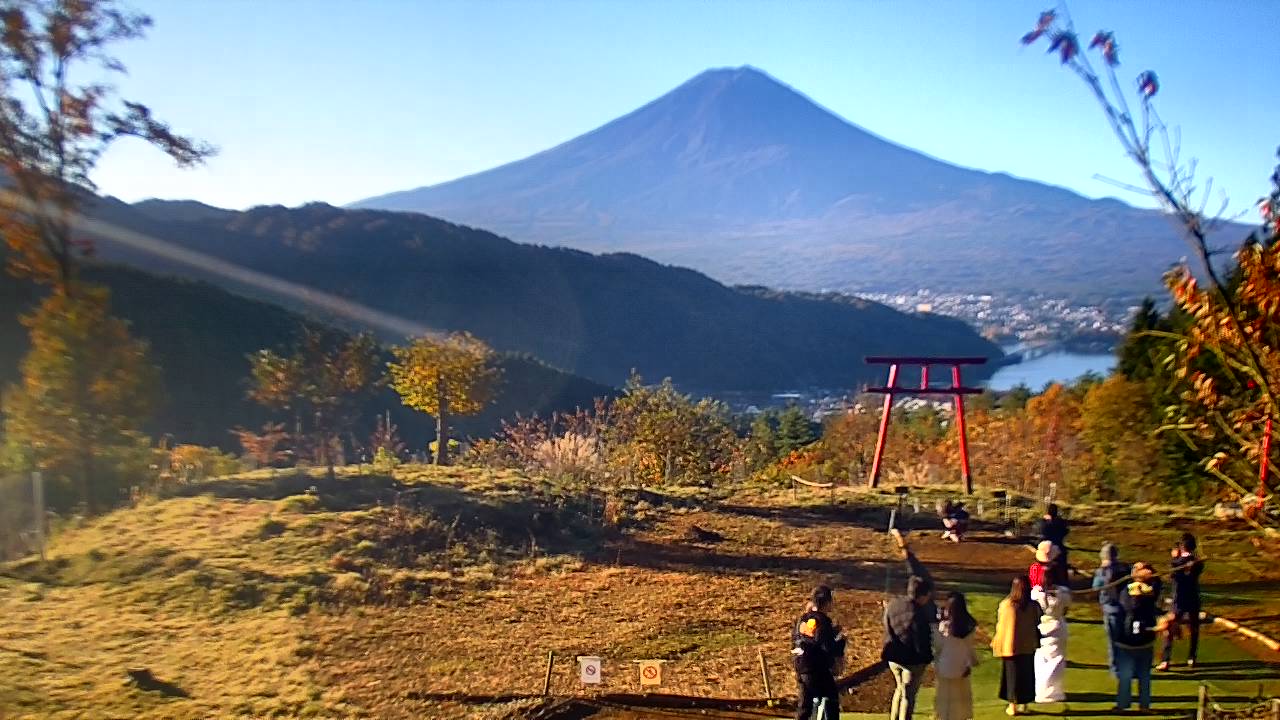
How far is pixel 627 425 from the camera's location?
18156mm

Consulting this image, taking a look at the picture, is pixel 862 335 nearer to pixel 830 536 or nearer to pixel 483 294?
pixel 483 294

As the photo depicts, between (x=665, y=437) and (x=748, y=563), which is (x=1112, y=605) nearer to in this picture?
(x=748, y=563)

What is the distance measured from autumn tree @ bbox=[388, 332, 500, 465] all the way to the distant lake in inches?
1596

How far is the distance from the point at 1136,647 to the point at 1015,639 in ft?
2.36

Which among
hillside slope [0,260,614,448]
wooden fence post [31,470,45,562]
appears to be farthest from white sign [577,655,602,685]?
hillside slope [0,260,614,448]

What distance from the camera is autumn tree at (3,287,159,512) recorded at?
9930 millimetres

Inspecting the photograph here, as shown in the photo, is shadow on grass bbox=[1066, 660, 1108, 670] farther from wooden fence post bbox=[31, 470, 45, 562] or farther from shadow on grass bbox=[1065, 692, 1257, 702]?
wooden fence post bbox=[31, 470, 45, 562]

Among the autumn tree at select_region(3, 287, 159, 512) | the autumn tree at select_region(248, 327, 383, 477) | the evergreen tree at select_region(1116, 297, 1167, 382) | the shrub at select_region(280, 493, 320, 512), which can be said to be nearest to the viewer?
the autumn tree at select_region(3, 287, 159, 512)

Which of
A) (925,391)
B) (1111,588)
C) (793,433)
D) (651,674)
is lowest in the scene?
(793,433)

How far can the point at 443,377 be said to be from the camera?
14.6 metres

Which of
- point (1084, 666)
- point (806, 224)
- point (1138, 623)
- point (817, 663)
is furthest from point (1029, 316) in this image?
point (806, 224)

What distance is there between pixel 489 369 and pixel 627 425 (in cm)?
348

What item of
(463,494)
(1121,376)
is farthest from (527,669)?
(1121,376)

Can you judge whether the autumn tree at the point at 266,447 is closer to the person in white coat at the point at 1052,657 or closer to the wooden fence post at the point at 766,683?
the wooden fence post at the point at 766,683
